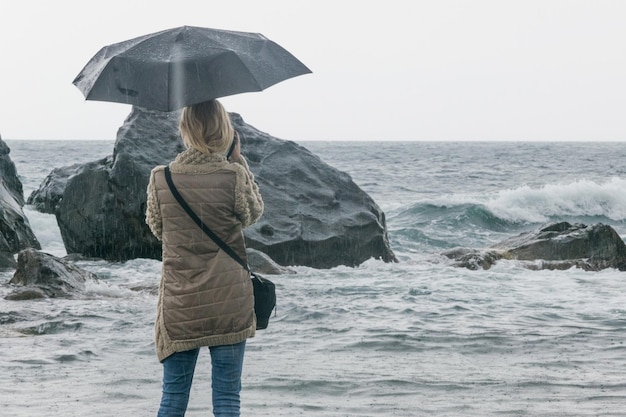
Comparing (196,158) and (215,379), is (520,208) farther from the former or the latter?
(196,158)

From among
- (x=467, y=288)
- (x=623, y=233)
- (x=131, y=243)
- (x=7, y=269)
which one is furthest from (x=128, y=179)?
(x=623, y=233)

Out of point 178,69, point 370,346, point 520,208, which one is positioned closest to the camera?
point 178,69

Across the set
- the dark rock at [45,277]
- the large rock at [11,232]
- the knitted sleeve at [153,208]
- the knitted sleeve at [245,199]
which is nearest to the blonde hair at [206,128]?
the knitted sleeve at [245,199]

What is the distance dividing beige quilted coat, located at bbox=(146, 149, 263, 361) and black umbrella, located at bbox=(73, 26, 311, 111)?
0.45 metres

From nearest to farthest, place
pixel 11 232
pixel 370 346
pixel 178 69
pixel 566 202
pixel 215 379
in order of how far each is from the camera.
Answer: pixel 215 379 → pixel 178 69 → pixel 370 346 → pixel 11 232 → pixel 566 202

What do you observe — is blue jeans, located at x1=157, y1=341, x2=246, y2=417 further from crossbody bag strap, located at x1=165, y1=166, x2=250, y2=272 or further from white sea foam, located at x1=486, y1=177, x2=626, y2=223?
white sea foam, located at x1=486, y1=177, x2=626, y2=223

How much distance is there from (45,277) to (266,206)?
3875mm

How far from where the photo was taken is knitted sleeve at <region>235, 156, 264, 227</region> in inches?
146

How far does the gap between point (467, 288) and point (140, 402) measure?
591cm

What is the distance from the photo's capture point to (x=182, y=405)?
3883 mm

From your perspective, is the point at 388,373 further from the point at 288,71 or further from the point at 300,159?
the point at 300,159

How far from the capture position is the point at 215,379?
3.82 metres

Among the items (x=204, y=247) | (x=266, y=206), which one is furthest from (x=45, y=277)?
(x=204, y=247)

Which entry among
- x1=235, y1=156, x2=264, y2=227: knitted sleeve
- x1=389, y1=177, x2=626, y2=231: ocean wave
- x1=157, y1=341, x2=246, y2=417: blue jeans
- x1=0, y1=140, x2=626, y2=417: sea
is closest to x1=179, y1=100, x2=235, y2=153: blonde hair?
x1=235, y1=156, x2=264, y2=227: knitted sleeve
